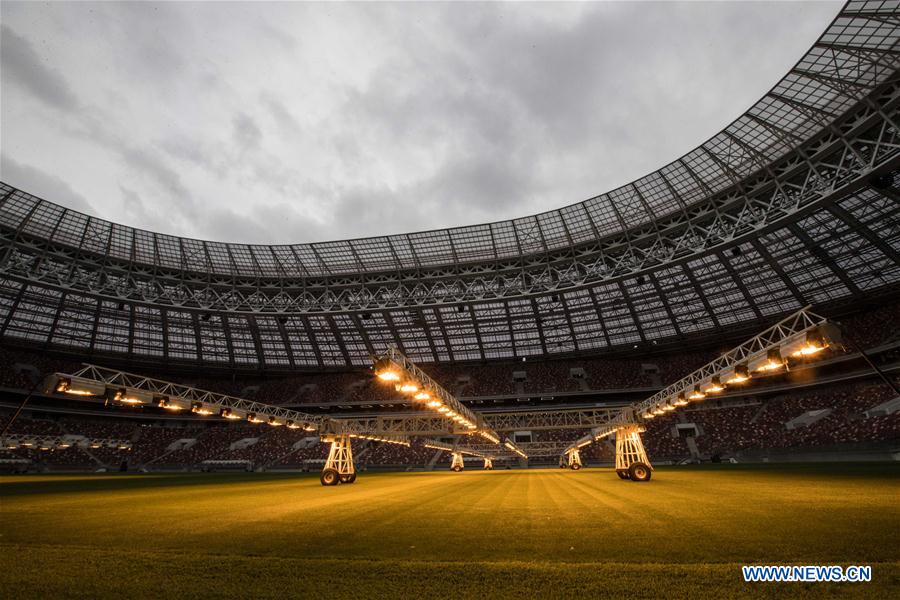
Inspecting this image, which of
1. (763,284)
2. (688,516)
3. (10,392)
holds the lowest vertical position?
(688,516)

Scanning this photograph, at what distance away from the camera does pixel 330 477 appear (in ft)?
86.7

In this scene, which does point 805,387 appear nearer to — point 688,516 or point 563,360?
point 563,360

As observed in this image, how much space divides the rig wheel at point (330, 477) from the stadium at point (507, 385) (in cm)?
59

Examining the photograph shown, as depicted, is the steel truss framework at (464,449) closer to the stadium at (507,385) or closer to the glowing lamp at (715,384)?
the stadium at (507,385)

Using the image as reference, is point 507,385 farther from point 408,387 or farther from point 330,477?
point 408,387

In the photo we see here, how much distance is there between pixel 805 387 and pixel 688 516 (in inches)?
2335

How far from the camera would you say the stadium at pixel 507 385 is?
6688 millimetres

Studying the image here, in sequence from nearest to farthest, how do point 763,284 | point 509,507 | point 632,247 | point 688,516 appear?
point 688,516
point 509,507
point 632,247
point 763,284

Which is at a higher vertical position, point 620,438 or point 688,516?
point 620,438

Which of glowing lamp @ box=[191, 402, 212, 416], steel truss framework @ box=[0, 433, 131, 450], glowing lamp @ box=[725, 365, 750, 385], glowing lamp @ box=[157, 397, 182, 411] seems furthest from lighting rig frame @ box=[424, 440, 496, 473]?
steel truss framework @ box=[0, 433, 131, 450]

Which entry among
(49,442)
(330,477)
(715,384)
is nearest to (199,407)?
(330,477)

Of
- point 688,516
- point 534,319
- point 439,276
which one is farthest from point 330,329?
point 688,516

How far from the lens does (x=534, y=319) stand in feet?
193

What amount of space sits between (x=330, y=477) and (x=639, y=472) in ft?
62.7
